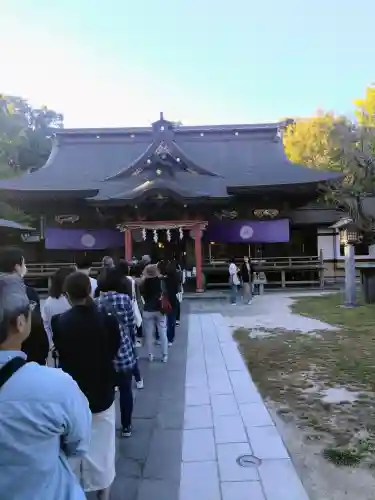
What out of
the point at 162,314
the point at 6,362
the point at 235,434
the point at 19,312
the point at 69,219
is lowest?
the point at 235,434

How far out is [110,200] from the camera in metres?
17.1

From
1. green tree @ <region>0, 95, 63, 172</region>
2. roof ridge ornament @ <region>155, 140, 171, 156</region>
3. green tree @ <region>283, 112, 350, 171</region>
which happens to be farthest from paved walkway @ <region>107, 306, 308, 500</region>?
green tree @ <region>0, 95, 63, 172</region>

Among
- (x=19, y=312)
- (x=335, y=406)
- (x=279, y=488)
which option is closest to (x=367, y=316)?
(x=335, y=406)

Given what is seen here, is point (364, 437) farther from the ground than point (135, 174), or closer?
closer

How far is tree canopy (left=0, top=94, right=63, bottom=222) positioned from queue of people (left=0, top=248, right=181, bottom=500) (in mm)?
18597

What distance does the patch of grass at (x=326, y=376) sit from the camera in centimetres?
384

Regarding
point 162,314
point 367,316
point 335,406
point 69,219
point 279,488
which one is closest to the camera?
point 279,488

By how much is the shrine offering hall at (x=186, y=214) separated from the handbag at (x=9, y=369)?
15.6 m

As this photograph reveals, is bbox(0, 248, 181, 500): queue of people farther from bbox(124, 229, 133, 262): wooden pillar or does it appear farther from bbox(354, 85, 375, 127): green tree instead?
bbox(354, 85, 375, 127): green tree

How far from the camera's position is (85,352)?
2.69 metres

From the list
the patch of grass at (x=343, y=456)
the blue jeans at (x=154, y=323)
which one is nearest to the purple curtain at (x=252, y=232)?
the blue jeans at (x=154, y=323)

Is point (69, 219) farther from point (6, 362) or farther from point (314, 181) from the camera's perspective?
point (6, 362)

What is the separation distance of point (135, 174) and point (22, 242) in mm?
6586

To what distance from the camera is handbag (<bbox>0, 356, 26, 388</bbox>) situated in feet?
4.32
